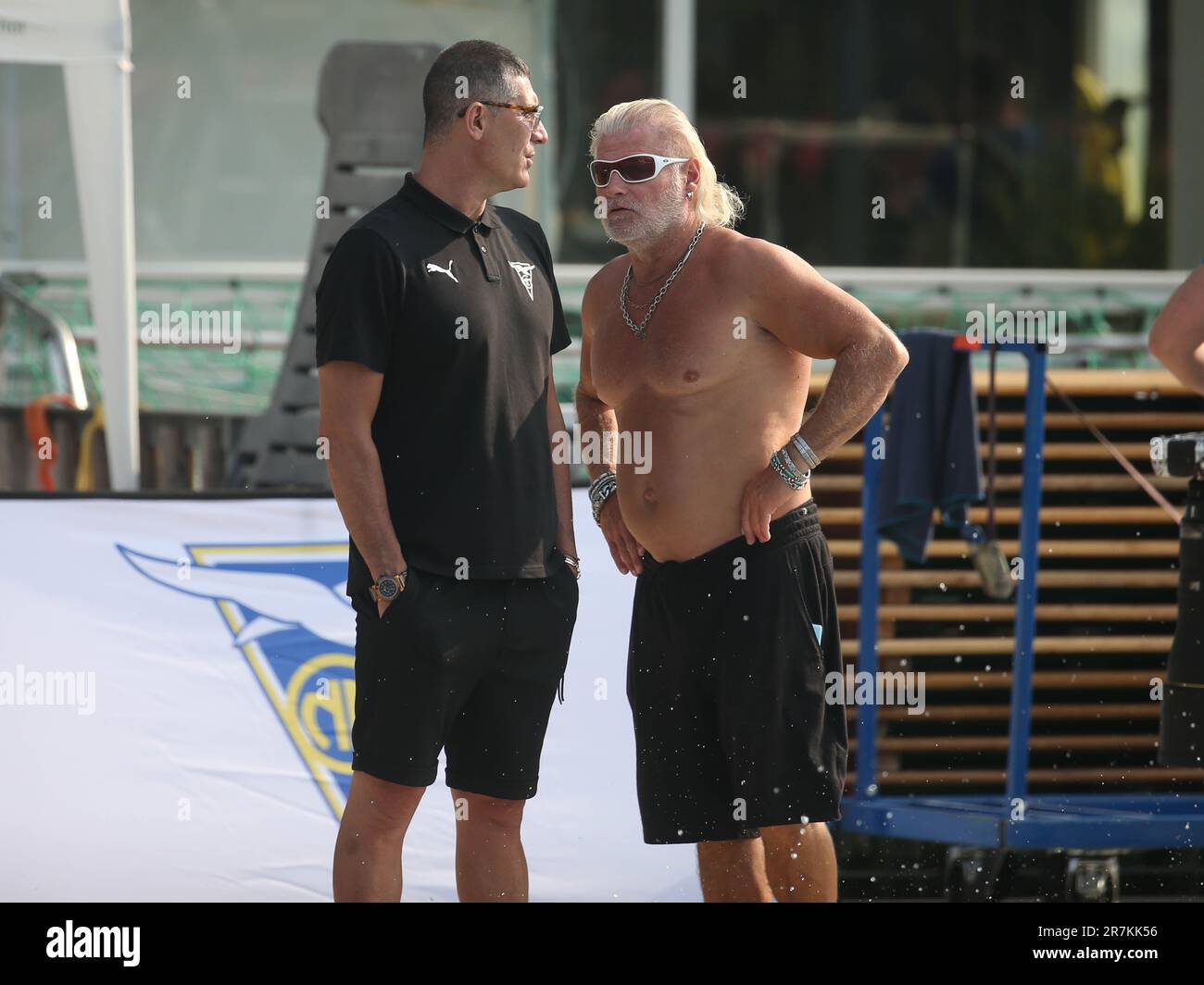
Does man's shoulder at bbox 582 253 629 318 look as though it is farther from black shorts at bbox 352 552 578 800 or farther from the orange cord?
the orange cord

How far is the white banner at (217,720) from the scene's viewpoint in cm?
476

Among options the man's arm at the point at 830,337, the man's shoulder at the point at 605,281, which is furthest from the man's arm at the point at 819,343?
the man's shoulder at the point at 605,281

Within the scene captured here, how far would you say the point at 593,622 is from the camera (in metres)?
4.99

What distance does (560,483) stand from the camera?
400 cm

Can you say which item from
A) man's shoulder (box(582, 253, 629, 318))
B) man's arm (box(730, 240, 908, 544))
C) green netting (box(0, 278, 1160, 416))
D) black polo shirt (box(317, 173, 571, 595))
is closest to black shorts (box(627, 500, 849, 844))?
man's arm (box(730, 240, 908, 544))

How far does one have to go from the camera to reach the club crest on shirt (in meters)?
3.88

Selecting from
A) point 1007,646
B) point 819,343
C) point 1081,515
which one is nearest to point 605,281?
point 819,343

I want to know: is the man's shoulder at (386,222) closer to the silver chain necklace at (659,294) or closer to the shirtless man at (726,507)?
the shirtless man at (726,507)

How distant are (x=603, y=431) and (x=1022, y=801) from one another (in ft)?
6.40

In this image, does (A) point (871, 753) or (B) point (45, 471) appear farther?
(B) point (45, 471)

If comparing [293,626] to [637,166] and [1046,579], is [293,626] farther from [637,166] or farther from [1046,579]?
[1046,579]
